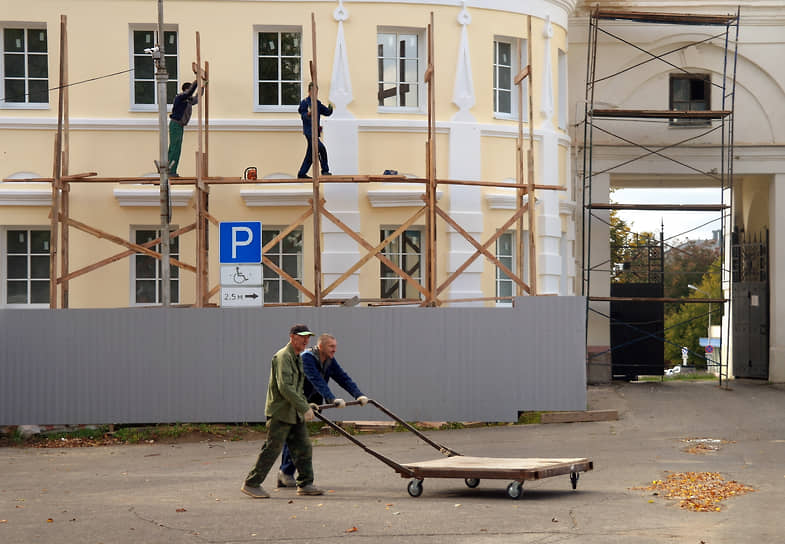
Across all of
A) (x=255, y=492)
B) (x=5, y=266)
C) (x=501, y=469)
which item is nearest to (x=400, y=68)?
(x=5, y=266)

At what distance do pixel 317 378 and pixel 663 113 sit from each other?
52.4 ft

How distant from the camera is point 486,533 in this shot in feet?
36.5

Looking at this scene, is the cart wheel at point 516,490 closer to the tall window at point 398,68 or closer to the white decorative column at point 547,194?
the white decorative column at point 547,194

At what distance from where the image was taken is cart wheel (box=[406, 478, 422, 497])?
44.1 ft

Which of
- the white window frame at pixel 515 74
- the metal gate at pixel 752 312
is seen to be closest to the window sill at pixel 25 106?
the white window frame at pixel 515 74

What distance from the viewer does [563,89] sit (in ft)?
89.9

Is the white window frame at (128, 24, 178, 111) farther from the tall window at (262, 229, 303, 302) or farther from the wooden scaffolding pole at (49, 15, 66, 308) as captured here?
the tall window at (262, 229, 303, 302)

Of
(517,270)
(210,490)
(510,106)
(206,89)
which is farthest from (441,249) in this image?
(210,490)

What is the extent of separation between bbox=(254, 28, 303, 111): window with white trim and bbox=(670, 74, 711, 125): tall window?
31.3ft

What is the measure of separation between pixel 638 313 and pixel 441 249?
719 centimetres

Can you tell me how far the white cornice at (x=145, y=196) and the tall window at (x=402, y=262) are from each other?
3741 millimetres

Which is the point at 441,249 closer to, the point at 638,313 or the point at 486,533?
the point at 638,313

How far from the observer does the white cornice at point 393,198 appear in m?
24.2

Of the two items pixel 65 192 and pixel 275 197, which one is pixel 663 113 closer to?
pixel 275 197
